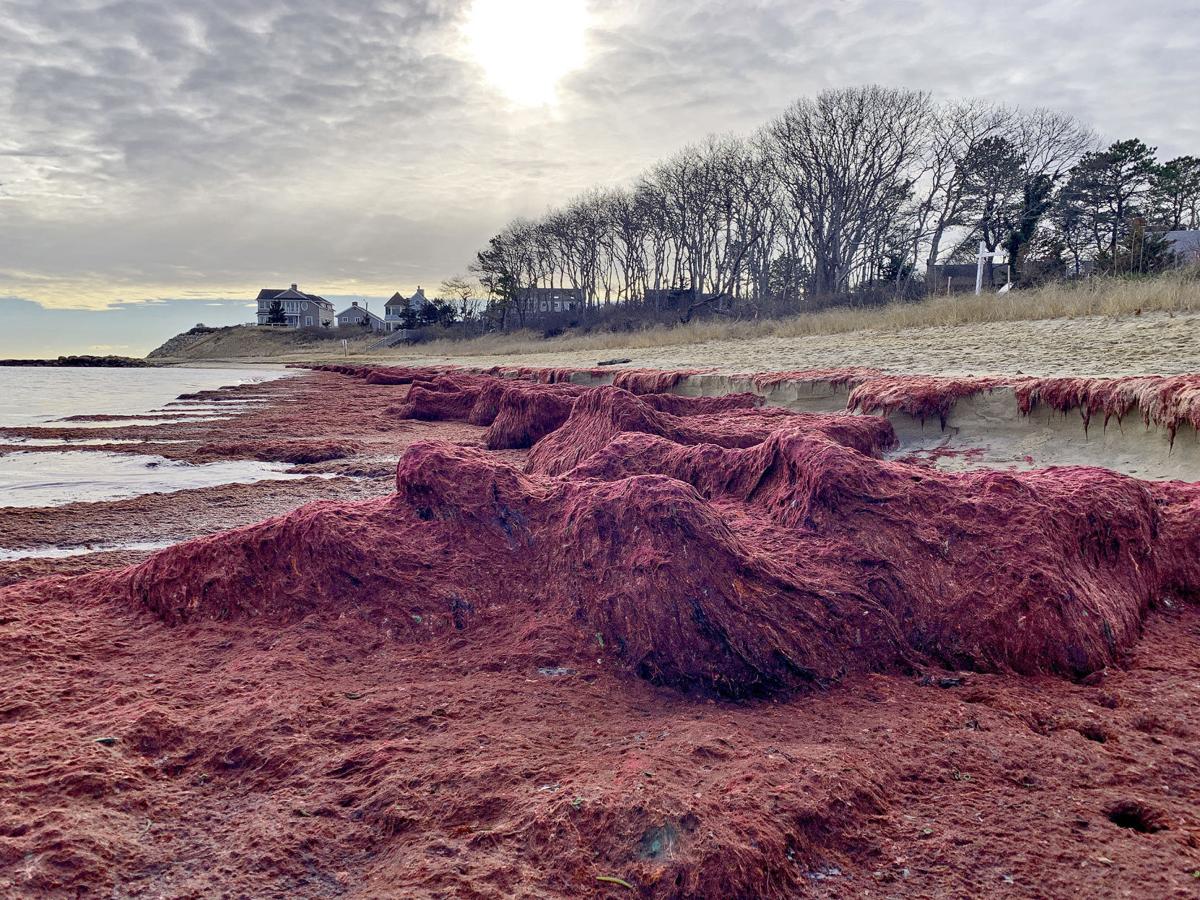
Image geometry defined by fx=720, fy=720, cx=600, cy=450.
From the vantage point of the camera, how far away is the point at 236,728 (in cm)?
188

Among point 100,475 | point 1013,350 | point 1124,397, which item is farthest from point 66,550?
point 1013,350

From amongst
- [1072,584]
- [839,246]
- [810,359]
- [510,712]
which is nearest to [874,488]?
[1072,584]

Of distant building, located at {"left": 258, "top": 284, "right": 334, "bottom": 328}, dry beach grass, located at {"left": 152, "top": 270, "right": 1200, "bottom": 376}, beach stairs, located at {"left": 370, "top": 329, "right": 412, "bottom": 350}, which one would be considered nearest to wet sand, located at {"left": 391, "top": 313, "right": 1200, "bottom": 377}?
dry beach grass, located at {"left": 152, "top": 270, "right": 1200, "bottom": 376}

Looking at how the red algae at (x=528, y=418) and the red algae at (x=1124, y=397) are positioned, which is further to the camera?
the red algae at (x=528, y=418)

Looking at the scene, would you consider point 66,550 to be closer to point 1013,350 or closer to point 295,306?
point 1013,350

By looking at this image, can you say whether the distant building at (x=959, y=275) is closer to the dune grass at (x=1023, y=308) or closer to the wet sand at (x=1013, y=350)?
the dune grass at (x=1023, y=308)

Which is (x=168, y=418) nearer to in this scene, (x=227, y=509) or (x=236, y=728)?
(x=227, y=509)

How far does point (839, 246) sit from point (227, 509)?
42.1 metres

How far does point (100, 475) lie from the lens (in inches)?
248

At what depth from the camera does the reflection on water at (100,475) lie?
541cm

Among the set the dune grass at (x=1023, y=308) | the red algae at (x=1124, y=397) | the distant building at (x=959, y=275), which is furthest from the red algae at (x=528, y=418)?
the distant building at (x=959, y=275)

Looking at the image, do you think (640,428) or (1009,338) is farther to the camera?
(1009,338)

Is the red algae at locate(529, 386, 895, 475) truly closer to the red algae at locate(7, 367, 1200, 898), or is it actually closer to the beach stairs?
the red algae at locate(7, 367, 1200, 898)

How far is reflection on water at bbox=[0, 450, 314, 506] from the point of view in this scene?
5414mm
